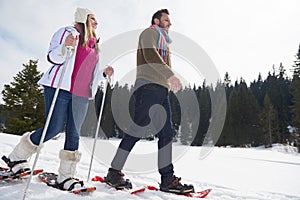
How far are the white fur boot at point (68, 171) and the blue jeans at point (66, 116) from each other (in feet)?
0.26

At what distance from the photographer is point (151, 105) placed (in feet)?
8.28

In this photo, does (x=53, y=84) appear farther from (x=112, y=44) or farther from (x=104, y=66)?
(x=112, y=44)

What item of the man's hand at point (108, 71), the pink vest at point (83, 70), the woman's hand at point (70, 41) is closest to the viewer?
the woman's hand at point (70, 41)

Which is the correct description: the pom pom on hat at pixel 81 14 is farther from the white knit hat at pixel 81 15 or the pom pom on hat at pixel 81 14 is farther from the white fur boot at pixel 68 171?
the white fur boot at pixel 68 171

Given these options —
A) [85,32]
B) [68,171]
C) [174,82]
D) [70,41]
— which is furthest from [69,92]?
[174,82]

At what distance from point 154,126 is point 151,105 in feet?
0.89

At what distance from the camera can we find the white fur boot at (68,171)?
2.12m

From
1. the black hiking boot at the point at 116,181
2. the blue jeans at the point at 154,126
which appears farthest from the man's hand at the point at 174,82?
the black hiking boot at the point at 116,181

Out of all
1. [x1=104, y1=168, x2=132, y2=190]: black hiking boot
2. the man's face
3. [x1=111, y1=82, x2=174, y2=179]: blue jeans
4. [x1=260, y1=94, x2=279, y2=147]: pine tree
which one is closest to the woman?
[x1=104, y1=168, x2=132, y2=190]: black hiking boot

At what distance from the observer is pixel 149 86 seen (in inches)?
100

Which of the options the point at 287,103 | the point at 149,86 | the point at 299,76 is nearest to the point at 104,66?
the point at 149,86

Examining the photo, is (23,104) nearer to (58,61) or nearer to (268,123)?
(58,61)

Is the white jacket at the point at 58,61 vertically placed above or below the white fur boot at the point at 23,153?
above

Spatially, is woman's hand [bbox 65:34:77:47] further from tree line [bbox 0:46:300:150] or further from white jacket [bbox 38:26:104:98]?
tree line [bbox 0:46:300:150]
